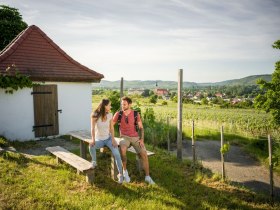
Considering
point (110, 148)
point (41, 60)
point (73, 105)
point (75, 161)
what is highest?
point (41, 60)

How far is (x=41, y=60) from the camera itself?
432 inches

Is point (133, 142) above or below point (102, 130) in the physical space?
below

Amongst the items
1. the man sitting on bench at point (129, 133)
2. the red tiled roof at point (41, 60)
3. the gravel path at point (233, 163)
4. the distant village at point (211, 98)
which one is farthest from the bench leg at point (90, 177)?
the distant village at point (211, 98)

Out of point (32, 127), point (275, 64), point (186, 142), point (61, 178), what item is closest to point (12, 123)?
point (32, 127)

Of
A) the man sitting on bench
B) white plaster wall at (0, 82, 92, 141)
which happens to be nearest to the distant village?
white plaster wall at (0, 82, 92, 141)

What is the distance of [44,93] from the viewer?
10.5m

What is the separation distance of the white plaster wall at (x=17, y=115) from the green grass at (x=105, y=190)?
292 cm

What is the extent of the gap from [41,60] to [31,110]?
2.38 m

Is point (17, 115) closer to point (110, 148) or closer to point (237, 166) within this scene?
point (110, 148)

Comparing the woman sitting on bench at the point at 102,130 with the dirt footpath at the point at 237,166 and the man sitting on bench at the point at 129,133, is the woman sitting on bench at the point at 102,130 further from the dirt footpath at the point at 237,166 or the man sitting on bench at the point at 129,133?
the dirt footpath at the point at 237,166

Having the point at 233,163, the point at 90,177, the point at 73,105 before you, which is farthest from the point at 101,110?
the point at 233,163

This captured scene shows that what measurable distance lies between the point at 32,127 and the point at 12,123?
0.79 m

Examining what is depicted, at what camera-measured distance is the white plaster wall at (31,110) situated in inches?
383

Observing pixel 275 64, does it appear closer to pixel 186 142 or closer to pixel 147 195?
pixel 186 142
